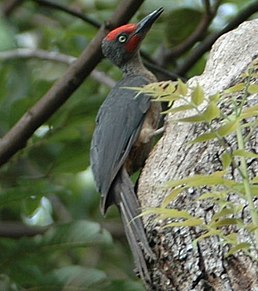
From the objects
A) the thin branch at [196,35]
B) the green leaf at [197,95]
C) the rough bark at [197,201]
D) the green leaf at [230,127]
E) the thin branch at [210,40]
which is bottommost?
the green leaf at [230,127]

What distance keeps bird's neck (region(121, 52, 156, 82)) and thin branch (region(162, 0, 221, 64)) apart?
0.19m

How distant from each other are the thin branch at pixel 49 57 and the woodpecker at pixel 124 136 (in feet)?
0.63

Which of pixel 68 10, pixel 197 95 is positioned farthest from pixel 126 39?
pixel 197 95

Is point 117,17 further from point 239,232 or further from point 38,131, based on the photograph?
point 239,232

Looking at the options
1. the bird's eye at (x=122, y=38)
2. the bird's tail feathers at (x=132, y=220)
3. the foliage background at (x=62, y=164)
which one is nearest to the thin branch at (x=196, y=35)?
the foliage background at (x=62, y=164)

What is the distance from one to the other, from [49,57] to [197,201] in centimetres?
274

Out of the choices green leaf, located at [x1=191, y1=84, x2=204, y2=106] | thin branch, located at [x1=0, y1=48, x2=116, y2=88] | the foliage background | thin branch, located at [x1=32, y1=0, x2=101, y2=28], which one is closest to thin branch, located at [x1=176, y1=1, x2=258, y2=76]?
the foliage background

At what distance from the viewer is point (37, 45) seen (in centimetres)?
682

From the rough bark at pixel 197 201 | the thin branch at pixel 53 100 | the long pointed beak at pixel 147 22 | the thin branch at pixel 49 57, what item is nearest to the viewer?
the rough bark at pixel 197 201

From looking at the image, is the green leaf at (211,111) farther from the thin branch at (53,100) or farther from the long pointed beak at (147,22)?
the long pointed beak at (147,22)

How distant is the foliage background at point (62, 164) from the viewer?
15.6 feet

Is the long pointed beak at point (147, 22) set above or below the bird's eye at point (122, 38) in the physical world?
below

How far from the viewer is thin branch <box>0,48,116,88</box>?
589 cm

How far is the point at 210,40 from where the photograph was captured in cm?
560
